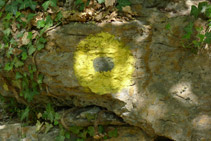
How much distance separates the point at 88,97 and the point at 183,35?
1.29 metres

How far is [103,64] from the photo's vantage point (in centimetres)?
257

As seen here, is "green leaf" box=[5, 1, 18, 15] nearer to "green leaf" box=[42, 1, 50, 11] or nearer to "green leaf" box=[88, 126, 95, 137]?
"green leaf" box=[42, 1, 50, 11]

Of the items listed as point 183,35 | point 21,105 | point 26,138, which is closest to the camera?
point 183,35

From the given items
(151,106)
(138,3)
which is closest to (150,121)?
(151,106)

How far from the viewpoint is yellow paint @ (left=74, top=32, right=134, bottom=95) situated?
8.29 ft

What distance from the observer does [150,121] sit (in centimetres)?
237

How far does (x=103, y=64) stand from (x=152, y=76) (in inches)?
22.2

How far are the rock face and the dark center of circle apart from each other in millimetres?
268

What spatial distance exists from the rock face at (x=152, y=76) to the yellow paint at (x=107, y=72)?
6cm

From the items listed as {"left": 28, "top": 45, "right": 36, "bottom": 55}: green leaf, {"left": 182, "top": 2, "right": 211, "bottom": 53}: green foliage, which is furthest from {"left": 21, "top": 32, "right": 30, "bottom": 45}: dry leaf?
{"left": 182, "top": 2, "right": 211, "bottom": 53}: green foliage

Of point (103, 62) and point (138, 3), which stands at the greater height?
point (138, 3)

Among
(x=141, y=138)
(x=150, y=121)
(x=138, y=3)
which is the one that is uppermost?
(x=138, y=3)

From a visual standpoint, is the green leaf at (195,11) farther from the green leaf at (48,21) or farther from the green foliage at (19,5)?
the green foliage at (19,5)

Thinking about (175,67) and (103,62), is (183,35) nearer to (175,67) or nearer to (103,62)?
(175,67)
